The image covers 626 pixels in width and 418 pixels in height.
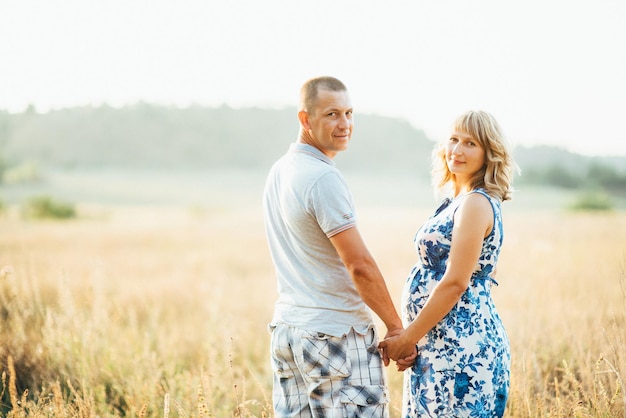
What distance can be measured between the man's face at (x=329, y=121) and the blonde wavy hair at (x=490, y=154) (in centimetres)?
65

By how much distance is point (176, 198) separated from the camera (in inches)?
1877

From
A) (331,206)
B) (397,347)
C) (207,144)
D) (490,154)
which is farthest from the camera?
(207,144)

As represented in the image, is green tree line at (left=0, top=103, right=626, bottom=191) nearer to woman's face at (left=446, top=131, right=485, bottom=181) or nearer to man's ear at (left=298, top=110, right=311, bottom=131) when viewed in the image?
woman's face at (left=446, top=131, right=485, bottom=181)

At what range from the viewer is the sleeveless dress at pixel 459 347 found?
2.77 meters

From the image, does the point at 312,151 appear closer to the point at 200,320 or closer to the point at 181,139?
the point at 200,320

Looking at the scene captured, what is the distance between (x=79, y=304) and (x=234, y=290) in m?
3.14

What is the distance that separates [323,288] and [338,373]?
0.40m

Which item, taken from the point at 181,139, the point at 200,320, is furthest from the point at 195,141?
the point at 200,320

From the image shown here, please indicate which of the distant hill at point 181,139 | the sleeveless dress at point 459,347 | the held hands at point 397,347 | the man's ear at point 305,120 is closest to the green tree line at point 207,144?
the distant hill at point 181,139

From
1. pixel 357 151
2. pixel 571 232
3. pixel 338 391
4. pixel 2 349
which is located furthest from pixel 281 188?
pixel 357 151

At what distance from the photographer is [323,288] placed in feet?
8.91

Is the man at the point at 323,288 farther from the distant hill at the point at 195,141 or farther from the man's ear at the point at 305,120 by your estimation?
the distant hill at the point at 195,141

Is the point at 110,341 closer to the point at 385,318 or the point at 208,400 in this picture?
the point at 208,400

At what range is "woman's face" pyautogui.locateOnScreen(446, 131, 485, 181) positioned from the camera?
300 centimetres
